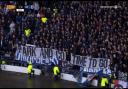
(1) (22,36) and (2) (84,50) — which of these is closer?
(2) (84,50)

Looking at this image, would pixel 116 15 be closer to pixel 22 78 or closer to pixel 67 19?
pixel 67 19

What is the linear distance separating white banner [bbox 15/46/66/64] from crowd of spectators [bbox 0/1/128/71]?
419 mm

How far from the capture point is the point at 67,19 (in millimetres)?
38844

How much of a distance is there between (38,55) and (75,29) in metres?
3.47

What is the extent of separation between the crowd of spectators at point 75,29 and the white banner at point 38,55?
419 mm

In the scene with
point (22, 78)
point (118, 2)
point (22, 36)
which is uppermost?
point (118, 2)

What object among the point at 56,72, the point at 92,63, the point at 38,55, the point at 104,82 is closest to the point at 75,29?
the point at 38,55

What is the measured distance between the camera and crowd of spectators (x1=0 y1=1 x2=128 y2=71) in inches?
1346

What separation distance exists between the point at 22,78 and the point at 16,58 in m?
3.54

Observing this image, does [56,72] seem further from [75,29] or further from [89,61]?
[75,29]

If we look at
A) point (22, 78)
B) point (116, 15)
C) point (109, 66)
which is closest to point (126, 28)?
point (116, 15)

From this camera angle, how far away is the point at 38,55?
123 ft

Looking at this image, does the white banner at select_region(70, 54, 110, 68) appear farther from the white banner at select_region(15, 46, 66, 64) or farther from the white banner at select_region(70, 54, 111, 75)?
the white banner at select_region(15, 46, 66, 64)

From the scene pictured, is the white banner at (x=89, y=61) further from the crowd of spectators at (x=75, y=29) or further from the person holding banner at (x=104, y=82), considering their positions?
the person holding banner at (x=104, y=82)
